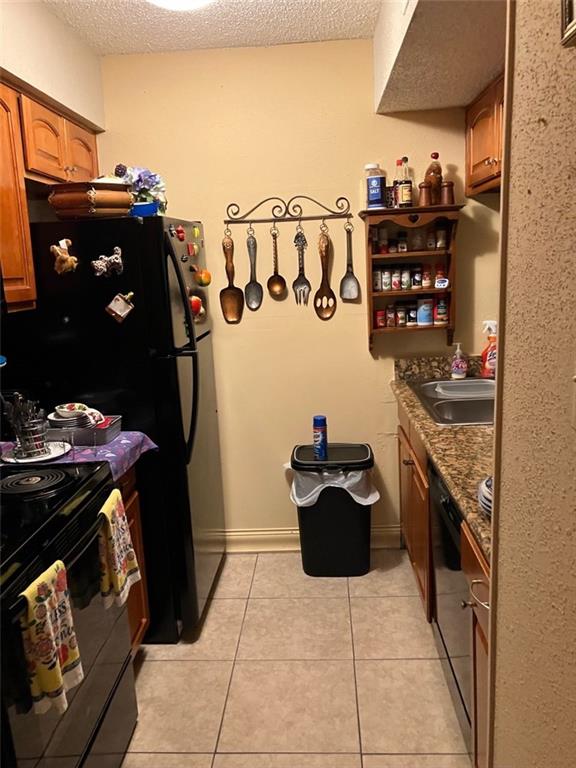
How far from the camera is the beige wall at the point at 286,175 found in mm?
2625

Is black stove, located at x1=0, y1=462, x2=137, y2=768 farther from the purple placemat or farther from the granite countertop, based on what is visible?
the granite countertop

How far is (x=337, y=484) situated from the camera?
264cm

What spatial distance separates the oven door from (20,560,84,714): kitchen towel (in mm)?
40

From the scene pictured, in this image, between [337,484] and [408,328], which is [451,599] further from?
[408,328]

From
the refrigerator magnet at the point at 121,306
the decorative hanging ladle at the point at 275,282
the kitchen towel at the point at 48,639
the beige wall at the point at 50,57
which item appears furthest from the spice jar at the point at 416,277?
the kitchen towel at the point at 48,639

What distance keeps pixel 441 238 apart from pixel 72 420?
178 centimetres

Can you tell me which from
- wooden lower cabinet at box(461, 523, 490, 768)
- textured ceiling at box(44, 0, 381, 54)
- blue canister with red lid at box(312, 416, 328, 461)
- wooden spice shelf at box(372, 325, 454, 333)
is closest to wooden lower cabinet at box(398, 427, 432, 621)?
blue canister with red lid at box(312, 416, 328, 461)

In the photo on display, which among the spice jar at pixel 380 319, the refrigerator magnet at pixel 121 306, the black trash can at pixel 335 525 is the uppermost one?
the refrigerator magnet at pixel 121 306

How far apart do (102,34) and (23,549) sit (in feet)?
7.14

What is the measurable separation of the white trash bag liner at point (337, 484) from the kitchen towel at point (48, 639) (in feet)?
4.78

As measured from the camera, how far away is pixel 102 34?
2402mm

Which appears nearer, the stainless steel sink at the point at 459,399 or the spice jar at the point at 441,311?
the stainless steel sink at the point at 459,399

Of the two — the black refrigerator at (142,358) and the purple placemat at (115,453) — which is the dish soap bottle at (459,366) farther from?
the purple placemat at (115,453)

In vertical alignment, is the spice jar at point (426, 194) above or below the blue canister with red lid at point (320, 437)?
above
